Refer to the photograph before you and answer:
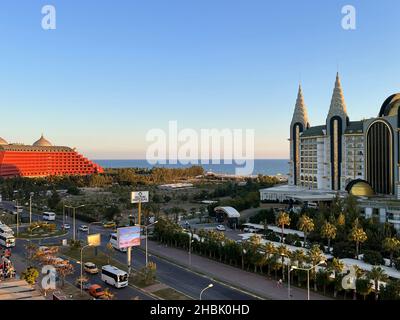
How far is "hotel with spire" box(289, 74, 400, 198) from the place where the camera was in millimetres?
70500

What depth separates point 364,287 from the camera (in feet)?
103

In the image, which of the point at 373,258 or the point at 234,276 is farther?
the point at 373,258

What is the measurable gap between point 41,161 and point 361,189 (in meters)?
136

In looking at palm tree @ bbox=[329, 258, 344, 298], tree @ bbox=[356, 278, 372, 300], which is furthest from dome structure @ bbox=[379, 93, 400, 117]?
tree @ bbox=[356, 278, 372, 300]

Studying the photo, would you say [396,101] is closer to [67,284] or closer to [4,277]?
[67,284]

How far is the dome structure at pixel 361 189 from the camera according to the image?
227ft

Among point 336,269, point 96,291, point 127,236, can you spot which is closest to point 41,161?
point 127,236

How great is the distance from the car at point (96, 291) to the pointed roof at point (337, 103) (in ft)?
221

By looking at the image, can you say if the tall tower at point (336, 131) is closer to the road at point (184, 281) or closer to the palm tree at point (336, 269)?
the road at point (184, 281)

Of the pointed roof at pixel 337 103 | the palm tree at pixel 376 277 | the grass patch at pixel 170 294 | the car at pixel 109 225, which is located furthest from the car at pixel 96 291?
the pointed roof at pixel 337 103

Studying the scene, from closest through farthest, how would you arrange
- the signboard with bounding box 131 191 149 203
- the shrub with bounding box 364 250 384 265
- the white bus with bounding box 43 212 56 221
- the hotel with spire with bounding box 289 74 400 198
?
the shrub with bounding box 364 250 384 265
the signboard with bounding box 131 191 149 203
the hotel with spire with bounding box 289 74 400 198
the white bus with bounding box 43 212 56 221

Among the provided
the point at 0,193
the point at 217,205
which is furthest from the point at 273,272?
the point at 0,193

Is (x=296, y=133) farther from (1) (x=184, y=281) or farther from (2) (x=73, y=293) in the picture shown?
(2) (x=73, y=293)

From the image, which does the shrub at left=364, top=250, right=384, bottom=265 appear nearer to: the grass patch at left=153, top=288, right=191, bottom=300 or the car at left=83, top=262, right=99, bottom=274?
the grass patch at left=153, top=288, right=191, bottom=300
